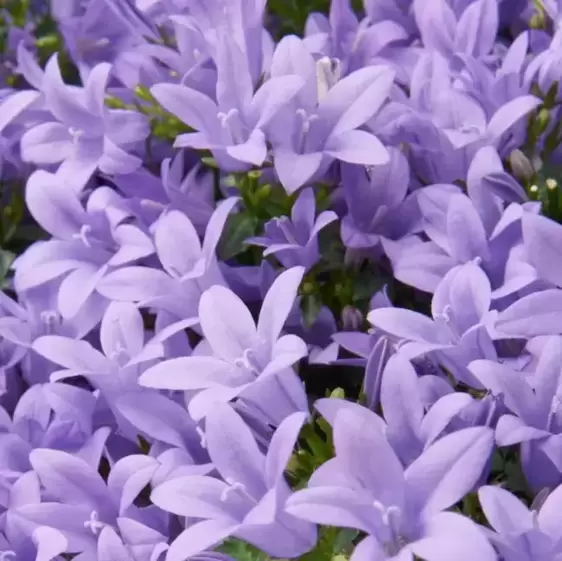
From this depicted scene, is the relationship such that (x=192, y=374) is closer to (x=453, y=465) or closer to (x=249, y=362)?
(x=249, y=362)

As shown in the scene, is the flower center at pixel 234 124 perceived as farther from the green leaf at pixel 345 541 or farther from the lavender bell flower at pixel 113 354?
the green leaf at pixel 345 541

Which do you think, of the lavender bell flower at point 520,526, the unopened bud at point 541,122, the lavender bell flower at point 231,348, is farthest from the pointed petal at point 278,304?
the unopened bud at point 541,122

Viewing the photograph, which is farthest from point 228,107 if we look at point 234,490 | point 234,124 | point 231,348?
point 234,490

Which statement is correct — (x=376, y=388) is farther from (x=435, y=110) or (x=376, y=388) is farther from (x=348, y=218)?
(x=435, y=110)

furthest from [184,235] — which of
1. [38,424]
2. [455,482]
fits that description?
[455,482]

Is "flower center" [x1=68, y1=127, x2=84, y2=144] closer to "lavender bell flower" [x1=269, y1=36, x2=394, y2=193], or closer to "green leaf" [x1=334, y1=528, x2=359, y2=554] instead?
"lavender bell flower" [x1=269, y1=36, x2=394, y2=193]

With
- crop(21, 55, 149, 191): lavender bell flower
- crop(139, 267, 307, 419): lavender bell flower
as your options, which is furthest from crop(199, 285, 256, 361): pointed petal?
crop(21, 55, 149, 191): lavender bell flower
